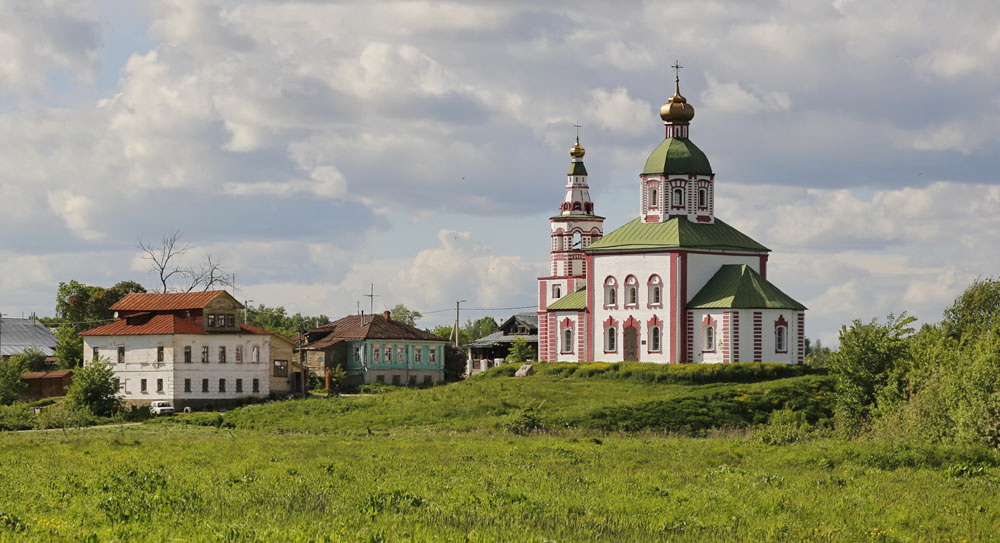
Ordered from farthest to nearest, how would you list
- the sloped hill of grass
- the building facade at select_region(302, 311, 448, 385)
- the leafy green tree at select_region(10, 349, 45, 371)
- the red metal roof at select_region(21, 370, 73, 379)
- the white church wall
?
the building facade at select_region(302, 311, 448, 385) → the leafy green tree at select_region(10, 349, 45, 371) → the red metal roof at select_region(21, 370, 73, 379) → the white church wall → the sloped hill of grass

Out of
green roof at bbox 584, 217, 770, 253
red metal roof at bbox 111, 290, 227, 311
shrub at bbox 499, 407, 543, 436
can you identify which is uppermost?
green roof at bbox 584, 217, 770, 253

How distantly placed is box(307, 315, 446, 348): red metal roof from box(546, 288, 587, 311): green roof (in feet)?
51.6

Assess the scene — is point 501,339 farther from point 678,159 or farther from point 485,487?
point 485,487

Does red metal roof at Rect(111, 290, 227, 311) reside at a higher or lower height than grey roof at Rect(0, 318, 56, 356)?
higher

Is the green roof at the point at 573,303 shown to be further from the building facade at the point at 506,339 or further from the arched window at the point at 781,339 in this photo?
the building facade at the point at 506,339

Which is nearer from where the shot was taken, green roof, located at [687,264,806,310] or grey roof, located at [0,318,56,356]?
green roof, located at [687,264,806,310]

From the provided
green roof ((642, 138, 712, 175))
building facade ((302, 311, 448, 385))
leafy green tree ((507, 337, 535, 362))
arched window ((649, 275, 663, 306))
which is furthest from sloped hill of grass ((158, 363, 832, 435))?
leafy green tree ((507, 337, 535, 362))

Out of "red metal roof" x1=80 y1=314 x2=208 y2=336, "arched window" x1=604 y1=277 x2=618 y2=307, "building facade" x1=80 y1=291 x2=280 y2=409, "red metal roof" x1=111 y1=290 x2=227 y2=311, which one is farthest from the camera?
"arched window" x1=604 y1=277 x2=618 y2=307

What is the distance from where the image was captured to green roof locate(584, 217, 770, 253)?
229ft

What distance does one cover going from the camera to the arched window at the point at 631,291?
70500mm

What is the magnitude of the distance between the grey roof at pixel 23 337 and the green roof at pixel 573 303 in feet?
121

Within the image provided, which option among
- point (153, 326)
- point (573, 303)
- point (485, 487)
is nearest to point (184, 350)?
point (153, 326)

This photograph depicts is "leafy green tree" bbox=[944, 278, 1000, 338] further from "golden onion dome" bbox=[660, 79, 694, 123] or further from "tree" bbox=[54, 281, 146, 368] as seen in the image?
"tree" bbox=[54, 281, 146, 368]

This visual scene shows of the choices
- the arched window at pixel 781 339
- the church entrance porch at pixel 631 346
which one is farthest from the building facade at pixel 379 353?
the arched window at pixel 781 339
